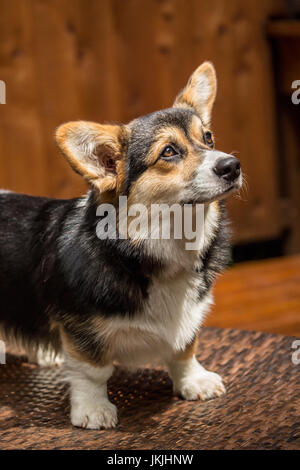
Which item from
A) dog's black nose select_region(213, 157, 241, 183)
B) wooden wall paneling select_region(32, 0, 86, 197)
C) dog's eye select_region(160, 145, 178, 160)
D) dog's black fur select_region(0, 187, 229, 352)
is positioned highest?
wooden wall paneling select_region(32, 0, 86, 197)

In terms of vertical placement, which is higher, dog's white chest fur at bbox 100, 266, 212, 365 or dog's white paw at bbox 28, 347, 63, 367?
dog's white chest fur at bbox 100, 266, 212, 365

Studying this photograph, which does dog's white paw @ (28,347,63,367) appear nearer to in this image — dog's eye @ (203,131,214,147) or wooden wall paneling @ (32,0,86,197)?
dog's eye @ (203,131,214,147)

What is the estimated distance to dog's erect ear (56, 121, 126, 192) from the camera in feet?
5.56

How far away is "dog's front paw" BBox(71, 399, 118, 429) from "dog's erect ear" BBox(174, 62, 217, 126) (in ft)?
2.55

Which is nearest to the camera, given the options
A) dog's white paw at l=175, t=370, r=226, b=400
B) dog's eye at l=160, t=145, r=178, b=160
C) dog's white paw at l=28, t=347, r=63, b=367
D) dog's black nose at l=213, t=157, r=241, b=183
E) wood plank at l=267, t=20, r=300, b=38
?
dog's black nose at l=213, t=157, r=241, b=183

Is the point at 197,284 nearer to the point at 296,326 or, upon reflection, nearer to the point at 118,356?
the point at 118,356

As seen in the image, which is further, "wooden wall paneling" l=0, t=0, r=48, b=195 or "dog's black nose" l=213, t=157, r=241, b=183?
"wooden wall paneling" l=0, t=0, r=48, b=195

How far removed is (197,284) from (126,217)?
0.83 ft

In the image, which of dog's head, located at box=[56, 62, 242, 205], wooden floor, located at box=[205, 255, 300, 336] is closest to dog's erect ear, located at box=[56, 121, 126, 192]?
dog's head, located at box=[56, 62, 242, 205]

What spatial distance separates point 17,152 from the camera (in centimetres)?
353

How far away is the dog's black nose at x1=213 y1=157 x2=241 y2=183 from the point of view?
165 centimetres

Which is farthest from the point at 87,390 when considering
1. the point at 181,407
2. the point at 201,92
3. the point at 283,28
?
the point at 283,28

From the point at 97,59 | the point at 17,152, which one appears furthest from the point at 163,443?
the point at 97,59

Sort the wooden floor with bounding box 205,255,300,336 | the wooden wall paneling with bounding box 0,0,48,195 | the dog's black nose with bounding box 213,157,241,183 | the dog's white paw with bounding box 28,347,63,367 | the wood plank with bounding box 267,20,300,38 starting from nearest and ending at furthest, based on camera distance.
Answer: the dog's black nose with bounding box 213,157,241,183, the dog's white paw with bounding box 28,347,63,367, the wooden floor with bounding box 205,255,300,336, the wooden wall paneling with bounding box 0,0,48,195, the wood plank with bounding box 267,20,300,38
